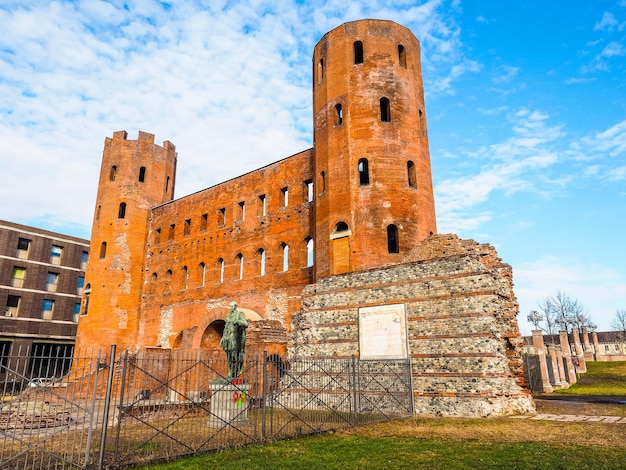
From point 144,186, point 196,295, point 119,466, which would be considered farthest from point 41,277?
point 119,466

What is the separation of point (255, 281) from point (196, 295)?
482 cm

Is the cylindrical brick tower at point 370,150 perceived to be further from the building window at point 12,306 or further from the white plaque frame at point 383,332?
the building window at point 12,306

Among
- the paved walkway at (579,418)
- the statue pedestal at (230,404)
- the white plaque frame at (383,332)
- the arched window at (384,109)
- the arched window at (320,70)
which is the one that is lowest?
the paved walkway at (579,418)

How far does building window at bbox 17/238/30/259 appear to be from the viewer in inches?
A: 1387

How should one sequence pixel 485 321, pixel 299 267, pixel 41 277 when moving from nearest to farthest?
1. pixel 485 321
2. pixel 299 267
3. pixel 41 277

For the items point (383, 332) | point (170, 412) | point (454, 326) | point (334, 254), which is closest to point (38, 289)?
point (334, 254)

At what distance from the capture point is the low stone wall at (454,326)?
495 inches

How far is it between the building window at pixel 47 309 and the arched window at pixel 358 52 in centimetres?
2998

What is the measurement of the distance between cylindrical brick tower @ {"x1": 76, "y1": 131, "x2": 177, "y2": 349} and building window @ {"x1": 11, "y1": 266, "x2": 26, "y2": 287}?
9.06 m

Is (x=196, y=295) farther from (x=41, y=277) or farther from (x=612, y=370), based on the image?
(x=612, y=370)

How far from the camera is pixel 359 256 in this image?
682 inches

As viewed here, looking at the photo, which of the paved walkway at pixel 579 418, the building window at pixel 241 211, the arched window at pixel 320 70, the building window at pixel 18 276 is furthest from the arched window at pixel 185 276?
the paved walkway at pixel 579 418

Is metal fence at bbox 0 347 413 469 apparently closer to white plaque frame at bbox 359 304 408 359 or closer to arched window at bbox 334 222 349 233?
white plaque frame at bbox 359 304 408 359

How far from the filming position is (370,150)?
60.1 feet
